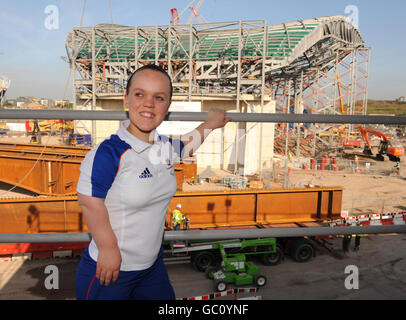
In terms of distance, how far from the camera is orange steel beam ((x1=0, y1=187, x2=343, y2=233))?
6.86 metres

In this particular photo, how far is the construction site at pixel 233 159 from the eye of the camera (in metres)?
7.07

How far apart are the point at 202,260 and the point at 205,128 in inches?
236

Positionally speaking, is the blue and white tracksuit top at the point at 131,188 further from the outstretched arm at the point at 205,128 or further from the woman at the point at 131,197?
the outstretched arm at the point at 205,128

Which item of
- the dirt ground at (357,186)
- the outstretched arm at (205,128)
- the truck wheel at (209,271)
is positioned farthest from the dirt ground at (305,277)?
the dirt ground at (357,186)

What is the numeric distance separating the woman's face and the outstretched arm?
29cm

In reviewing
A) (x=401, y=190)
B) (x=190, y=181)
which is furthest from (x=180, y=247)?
(x=401, y=190)

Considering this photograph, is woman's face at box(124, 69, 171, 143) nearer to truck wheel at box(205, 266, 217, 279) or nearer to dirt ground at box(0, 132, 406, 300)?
dirt ground at box(0, 132, 406, 300)

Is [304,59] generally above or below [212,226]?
above

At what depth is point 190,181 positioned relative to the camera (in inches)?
618

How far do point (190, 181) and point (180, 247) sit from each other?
29.1 feet

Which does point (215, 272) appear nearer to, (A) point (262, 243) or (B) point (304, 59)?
(A) point (262, 243)

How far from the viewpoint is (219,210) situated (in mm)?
7812

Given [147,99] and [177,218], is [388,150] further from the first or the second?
[147,99]
